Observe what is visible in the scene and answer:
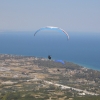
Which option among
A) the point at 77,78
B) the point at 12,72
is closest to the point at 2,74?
the point at 12,72

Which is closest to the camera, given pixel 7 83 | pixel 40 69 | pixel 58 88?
pixel 58 88

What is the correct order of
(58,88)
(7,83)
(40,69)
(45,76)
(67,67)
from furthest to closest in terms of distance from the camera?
(67,67), (40,69), (45,76), (7,83), (58,88)

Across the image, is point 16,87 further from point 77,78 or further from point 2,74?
point 77,78

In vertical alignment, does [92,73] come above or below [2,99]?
above

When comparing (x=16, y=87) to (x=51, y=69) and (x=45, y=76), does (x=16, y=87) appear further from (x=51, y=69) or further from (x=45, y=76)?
(x=51, y=69)

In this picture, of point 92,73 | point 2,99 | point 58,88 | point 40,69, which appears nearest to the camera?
point 2,99

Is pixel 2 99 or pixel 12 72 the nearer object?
pixel 2 99

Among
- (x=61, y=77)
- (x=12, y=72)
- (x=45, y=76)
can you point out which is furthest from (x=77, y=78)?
(x=12, y=72)

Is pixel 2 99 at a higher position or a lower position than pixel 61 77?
lower

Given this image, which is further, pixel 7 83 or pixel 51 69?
pixel 51 69
